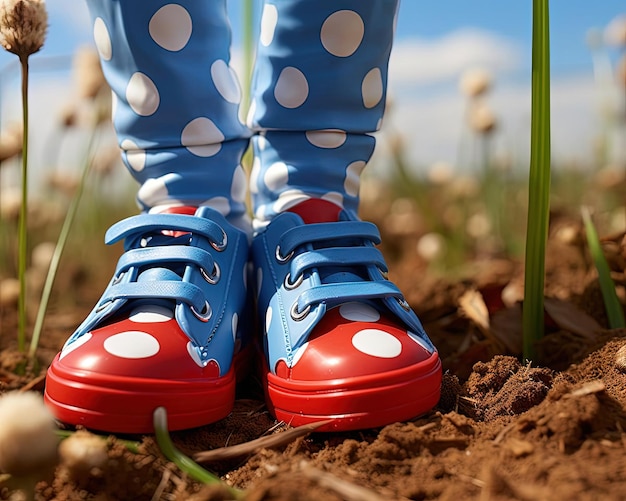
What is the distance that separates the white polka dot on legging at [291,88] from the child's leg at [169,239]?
0.07 m

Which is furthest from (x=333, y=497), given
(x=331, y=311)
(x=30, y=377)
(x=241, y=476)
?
(x=30, y=377)

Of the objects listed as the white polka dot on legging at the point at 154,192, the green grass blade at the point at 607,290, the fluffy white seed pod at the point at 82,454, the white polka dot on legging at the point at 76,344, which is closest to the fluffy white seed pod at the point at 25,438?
the fluffy white seed pod at the point at 82,454

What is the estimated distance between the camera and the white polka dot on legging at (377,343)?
2.36ft

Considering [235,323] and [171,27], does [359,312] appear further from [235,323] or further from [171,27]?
[171,27]

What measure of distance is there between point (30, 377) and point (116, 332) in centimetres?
33

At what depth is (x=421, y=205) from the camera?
1.92 meters

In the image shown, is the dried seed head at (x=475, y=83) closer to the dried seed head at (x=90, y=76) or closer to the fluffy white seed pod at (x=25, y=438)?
the dried seed head at (x=90, y=76)

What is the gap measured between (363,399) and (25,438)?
0.33m

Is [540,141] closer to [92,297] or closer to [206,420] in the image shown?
[206,420]

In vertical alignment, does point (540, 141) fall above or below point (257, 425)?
above

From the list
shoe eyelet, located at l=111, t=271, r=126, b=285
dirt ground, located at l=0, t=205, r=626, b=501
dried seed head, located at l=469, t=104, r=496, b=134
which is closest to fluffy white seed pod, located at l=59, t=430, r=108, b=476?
dirt ground, located at l=0, t=205, r=626, b=501

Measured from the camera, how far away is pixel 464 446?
0.66m

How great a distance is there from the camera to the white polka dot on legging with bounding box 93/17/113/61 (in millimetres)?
859

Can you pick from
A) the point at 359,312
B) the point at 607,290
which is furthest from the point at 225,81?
the point at 607,290
